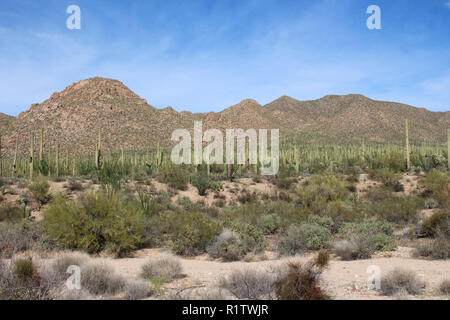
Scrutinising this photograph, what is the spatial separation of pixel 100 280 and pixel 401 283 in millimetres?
5106

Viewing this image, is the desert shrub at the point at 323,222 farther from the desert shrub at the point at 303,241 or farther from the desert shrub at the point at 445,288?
the desert shrub at the point at 445,288

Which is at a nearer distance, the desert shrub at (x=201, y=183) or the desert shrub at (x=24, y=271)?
the desert shrub at (x=24, y=271)

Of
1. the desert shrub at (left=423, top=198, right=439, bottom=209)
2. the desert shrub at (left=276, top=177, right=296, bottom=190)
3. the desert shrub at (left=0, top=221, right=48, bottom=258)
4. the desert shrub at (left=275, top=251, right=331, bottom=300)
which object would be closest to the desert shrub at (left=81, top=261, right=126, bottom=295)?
the desert shrub at (left=275, top=251, right=331, bottom=300)

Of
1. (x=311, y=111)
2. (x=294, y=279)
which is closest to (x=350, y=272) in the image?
(x=294, y=279)

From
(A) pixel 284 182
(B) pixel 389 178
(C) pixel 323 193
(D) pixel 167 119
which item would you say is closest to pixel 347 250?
(C) pixel 323 193

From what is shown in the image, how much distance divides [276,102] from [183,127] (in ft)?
121

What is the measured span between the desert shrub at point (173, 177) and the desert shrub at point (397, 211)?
11.3 m

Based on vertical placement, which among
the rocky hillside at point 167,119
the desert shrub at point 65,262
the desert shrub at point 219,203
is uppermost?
Result: the rocky hillside at point 167,119

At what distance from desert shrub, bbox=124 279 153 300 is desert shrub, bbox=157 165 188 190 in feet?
50.9

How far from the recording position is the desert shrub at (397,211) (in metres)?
13.0

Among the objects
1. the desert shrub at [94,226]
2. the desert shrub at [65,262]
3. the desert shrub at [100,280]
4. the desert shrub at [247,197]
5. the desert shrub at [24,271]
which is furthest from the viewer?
the desert shrub at [247,197]

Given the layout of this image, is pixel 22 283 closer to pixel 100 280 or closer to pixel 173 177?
pixel 100 280

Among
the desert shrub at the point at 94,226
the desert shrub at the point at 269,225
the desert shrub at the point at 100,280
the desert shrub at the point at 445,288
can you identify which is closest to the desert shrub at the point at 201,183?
the desert shrub at the point at 269,225
